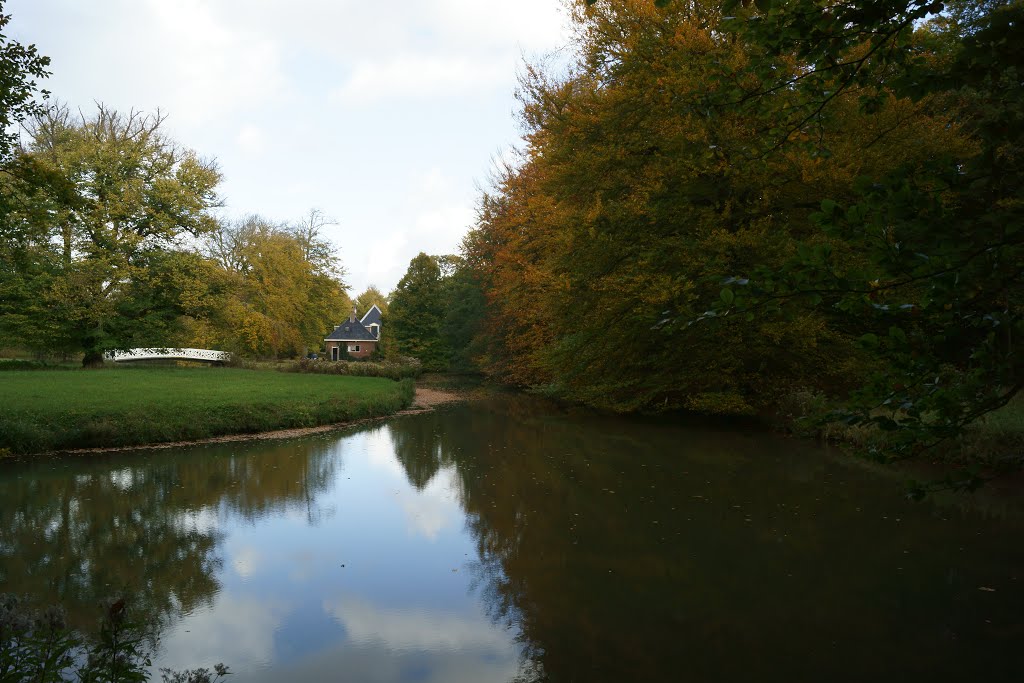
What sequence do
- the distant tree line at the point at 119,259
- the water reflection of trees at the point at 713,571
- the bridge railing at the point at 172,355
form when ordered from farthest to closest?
the bridge railing at the point at 172,355
the distant tree line at the point at 119,259
the water reflection of trees at the point at 713,571

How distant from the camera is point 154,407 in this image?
16.2 m

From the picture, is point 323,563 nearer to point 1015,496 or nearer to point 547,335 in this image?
point 1015,496

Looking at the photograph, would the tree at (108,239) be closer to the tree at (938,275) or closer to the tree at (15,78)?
the tree at (15,78)

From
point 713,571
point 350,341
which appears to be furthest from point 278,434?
point 350,341

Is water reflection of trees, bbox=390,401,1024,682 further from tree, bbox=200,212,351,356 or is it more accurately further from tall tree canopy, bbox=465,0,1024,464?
tree, bbox=200,212,351,356

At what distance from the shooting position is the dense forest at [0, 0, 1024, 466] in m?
2.89

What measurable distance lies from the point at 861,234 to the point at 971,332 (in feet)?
2.11

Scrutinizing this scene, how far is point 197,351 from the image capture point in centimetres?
3803

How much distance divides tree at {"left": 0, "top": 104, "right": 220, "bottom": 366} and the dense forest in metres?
0.13

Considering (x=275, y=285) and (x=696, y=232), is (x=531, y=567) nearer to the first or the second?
(x=696, y=232)

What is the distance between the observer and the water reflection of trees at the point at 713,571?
17.6 feet

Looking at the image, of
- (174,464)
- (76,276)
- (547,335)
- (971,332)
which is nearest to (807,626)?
(971,332)

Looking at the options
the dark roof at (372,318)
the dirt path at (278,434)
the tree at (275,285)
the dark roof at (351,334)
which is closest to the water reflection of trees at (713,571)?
the dirt path at (278,434)

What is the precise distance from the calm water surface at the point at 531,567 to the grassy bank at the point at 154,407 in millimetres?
1254
